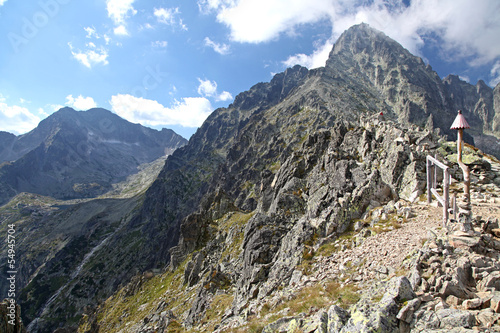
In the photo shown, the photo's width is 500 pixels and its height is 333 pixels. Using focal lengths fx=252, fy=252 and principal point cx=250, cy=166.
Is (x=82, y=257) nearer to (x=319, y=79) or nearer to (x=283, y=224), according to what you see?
(x=283, y=224)

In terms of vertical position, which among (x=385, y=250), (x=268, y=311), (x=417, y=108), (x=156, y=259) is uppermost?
(x=417, y=108)

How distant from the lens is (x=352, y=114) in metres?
124

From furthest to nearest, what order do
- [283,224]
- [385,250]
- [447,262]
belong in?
1. [283,224]
2. [385,250]
3. [447,262]

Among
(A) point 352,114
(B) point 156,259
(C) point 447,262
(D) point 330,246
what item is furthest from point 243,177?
(C) point 447,262

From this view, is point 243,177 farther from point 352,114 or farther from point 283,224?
point 283,224

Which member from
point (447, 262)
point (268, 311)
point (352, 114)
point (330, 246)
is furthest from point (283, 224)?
point (352, 114)

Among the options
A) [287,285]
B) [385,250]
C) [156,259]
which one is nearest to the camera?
[385,250]

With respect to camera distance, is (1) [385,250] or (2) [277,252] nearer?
(1) [385,250]

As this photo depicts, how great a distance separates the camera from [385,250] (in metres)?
14.0

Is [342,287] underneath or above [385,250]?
underneath

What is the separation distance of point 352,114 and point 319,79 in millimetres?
59467

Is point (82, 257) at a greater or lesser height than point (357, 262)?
lesser

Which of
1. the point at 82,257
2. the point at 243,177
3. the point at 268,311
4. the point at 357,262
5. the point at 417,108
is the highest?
the point at 417,108

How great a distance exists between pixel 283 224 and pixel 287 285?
1130cm
